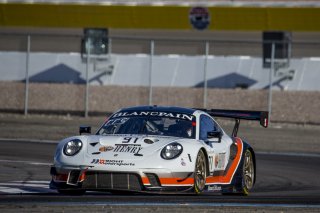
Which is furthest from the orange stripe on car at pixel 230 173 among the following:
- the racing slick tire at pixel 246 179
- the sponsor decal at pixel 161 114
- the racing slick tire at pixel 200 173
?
the sponsor decal at pixel 161 114

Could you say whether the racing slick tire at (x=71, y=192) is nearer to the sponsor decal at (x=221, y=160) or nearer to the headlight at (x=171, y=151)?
the headlight at (x=171, y=151)

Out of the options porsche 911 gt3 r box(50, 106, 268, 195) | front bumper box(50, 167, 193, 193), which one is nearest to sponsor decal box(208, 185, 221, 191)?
porsche 911 gt3 r box(50, 106, 268, 195)

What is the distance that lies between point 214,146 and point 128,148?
1.50 meters

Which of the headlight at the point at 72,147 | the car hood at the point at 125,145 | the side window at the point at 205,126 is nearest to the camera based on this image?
the car hood at the point at 125,145

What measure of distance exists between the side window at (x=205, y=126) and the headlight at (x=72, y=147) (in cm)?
168

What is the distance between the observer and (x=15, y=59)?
30078 mm

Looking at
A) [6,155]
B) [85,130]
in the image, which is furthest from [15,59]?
[85,130]

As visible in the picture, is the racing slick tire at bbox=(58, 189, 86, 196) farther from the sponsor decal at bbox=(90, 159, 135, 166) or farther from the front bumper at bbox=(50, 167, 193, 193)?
the sponsor decal at bbox=(90, 159, 135, 166)

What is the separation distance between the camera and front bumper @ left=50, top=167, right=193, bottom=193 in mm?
11961

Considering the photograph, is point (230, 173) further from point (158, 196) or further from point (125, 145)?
point (125, 145)

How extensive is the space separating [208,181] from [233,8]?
22058 millimetres

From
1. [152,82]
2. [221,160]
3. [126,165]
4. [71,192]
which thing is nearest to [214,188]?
[221,160]

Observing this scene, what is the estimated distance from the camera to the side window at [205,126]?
13.5 meters

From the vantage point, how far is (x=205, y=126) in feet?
45.1
